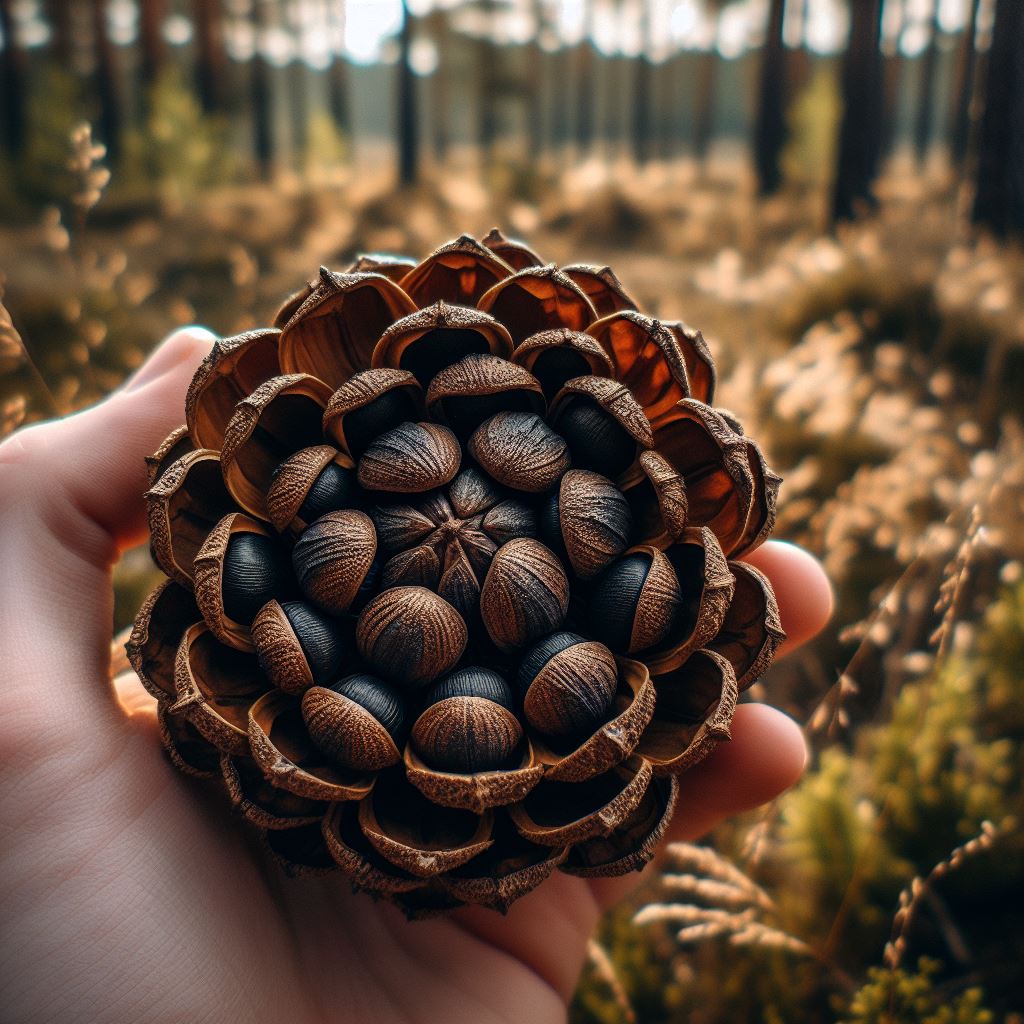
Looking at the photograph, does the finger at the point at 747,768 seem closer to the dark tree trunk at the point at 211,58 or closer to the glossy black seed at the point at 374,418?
the glossy black seed at the point at 374,418

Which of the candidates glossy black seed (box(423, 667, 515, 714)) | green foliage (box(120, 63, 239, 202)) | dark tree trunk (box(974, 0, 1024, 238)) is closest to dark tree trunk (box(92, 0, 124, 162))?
green foliage (box(120, 63, 239, 202))

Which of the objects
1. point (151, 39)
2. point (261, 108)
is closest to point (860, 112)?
point (151, 39)

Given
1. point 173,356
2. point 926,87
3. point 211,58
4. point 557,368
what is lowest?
point 926,87

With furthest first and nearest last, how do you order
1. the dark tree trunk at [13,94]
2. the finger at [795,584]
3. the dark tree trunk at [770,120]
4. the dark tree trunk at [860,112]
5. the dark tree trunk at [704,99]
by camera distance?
1. the dark tree trunk at [704,99]
2. the dark tree trunk at [13,94]
3. the dark tree trunk at [770,120]
4. the dark tree trunk at [860,112]
5. the finger at [795,584]

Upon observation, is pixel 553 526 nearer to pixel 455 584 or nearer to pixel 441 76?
pixel 455 584

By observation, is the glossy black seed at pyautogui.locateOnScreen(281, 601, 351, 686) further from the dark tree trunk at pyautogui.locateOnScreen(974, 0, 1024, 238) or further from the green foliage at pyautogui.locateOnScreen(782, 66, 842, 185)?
the green foliage at pyautogui.locateOnScreen(782, 66, 842, 185)

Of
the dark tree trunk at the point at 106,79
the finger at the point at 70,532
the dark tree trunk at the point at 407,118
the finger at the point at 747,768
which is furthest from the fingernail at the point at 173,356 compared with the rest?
the dark tree trunk at the point at 106,79
